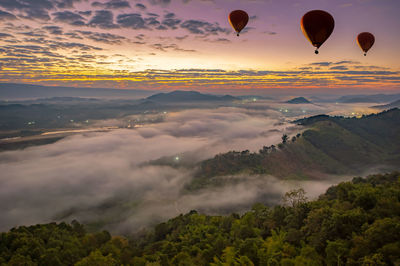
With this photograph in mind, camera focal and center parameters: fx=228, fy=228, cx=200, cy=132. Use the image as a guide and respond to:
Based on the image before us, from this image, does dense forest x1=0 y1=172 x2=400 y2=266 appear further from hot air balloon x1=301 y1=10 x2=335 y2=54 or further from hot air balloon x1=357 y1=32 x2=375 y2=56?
hot air balloon x1=357 y1=32 x2=375 y2=56

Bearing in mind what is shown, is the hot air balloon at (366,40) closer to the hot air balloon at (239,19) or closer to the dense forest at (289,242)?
the hot air balloon at (239,19)

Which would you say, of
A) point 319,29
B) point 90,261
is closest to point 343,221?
point 319,29

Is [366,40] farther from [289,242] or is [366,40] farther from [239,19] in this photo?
[289,242]

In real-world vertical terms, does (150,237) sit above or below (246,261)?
below

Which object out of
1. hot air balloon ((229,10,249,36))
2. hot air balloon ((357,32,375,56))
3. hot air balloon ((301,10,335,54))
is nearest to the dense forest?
hot air balloon ((301,10,335,54))

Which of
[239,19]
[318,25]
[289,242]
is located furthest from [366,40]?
[289,242]

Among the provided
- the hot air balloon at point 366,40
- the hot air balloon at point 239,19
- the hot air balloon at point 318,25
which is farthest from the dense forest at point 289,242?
the hot air balloon at point 239,19

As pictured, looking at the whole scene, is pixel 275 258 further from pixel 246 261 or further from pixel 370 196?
pixel 370 196
